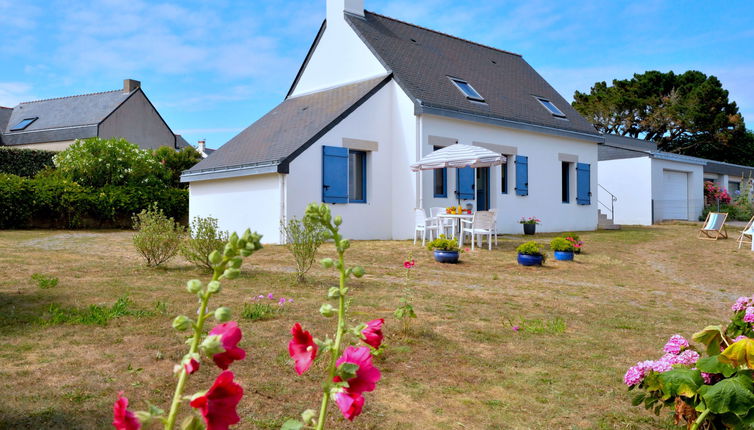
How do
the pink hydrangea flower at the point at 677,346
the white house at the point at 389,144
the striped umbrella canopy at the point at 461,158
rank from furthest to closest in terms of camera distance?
the white house at the point at 389,144
the striped umbrella canopy at the point at 461,158
the pink hydrangea flower at the point at 677,346

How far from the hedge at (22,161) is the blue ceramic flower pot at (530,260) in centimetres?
2047

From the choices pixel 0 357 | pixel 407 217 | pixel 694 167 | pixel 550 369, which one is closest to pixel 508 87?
pixel 407 217

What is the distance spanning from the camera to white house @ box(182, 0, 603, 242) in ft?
47.5

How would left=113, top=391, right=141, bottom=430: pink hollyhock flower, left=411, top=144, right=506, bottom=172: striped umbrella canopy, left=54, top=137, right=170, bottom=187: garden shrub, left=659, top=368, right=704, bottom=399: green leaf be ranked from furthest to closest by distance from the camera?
left=54, top=137, right=170, bottom=187: garden shrub, left=411, top=144, right=506, bottom=172: striped umbrella canopy, left=659, top=368, right=704, bottom=399: green leaf, left=113, top=391, right=141, bottom=430: pink hollyhock flower

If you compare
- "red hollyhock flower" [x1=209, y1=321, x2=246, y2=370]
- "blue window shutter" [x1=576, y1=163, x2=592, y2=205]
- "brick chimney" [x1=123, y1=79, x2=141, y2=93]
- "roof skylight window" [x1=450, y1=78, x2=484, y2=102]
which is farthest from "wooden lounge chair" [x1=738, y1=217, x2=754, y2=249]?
"brick chimney" [x1=123, y1=79, x2=141, y2=93]

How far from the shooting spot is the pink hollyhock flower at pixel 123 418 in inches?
35.6

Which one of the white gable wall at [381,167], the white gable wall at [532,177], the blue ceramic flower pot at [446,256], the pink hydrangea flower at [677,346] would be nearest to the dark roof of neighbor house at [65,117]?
the white gable wall at [381,167]

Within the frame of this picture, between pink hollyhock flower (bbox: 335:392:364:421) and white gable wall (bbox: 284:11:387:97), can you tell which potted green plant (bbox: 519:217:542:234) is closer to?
white gable wall (bbox: 284:11:387:97)

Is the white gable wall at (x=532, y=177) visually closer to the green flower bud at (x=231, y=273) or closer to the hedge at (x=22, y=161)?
the green flower bud at (x=231, y=273)

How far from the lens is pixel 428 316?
5898mm

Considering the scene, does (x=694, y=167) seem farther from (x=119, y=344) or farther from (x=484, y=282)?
(x=119, y=344)

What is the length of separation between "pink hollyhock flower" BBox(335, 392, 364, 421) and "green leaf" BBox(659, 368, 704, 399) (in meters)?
1.92

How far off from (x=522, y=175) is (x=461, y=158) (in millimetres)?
5762

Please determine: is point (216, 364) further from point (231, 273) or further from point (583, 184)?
point (583, 184)
